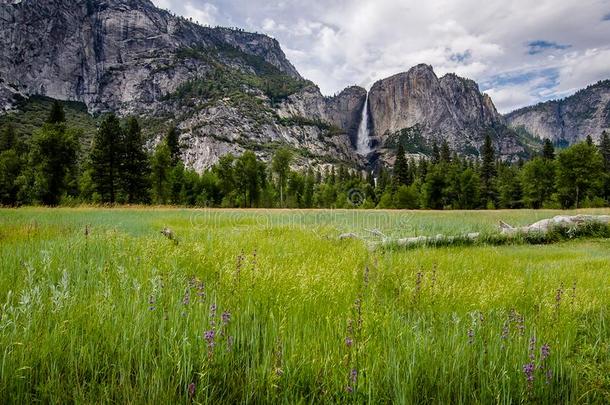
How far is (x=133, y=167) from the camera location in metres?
56.8

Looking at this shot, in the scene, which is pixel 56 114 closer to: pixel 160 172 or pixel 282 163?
pixel 160 172

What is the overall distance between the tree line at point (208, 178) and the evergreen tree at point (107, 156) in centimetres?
14

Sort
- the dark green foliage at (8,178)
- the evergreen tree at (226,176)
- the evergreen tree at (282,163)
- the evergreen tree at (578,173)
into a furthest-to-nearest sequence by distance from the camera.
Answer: the evergreen tree at (282,163) → the evergreen tree at (226,176) → the evergreen tree at (578,173) → the dark green foliage at (8,178)

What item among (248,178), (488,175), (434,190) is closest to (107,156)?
(248,178)

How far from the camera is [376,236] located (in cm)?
1276

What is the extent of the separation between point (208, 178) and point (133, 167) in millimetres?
25032

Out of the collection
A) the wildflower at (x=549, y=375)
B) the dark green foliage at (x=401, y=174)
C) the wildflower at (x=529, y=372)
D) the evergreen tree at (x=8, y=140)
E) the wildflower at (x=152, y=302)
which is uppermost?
the evergreen tree at (x=8, y=140)

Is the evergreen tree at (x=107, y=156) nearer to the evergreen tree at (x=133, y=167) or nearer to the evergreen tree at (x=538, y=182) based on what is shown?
the evergreen tree at (x=133, y=167)

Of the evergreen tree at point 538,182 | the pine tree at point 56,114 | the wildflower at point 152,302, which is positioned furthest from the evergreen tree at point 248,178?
the wildflower at point 152,302

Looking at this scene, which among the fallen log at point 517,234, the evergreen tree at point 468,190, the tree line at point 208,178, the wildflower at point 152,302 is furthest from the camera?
the evergreen tree at point 468,190

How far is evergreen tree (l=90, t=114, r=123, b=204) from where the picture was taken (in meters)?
52.2

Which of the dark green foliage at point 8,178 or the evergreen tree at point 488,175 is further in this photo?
the evergreen tree at point 488,175

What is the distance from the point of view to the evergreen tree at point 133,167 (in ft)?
183

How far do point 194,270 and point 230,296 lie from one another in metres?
1.85
